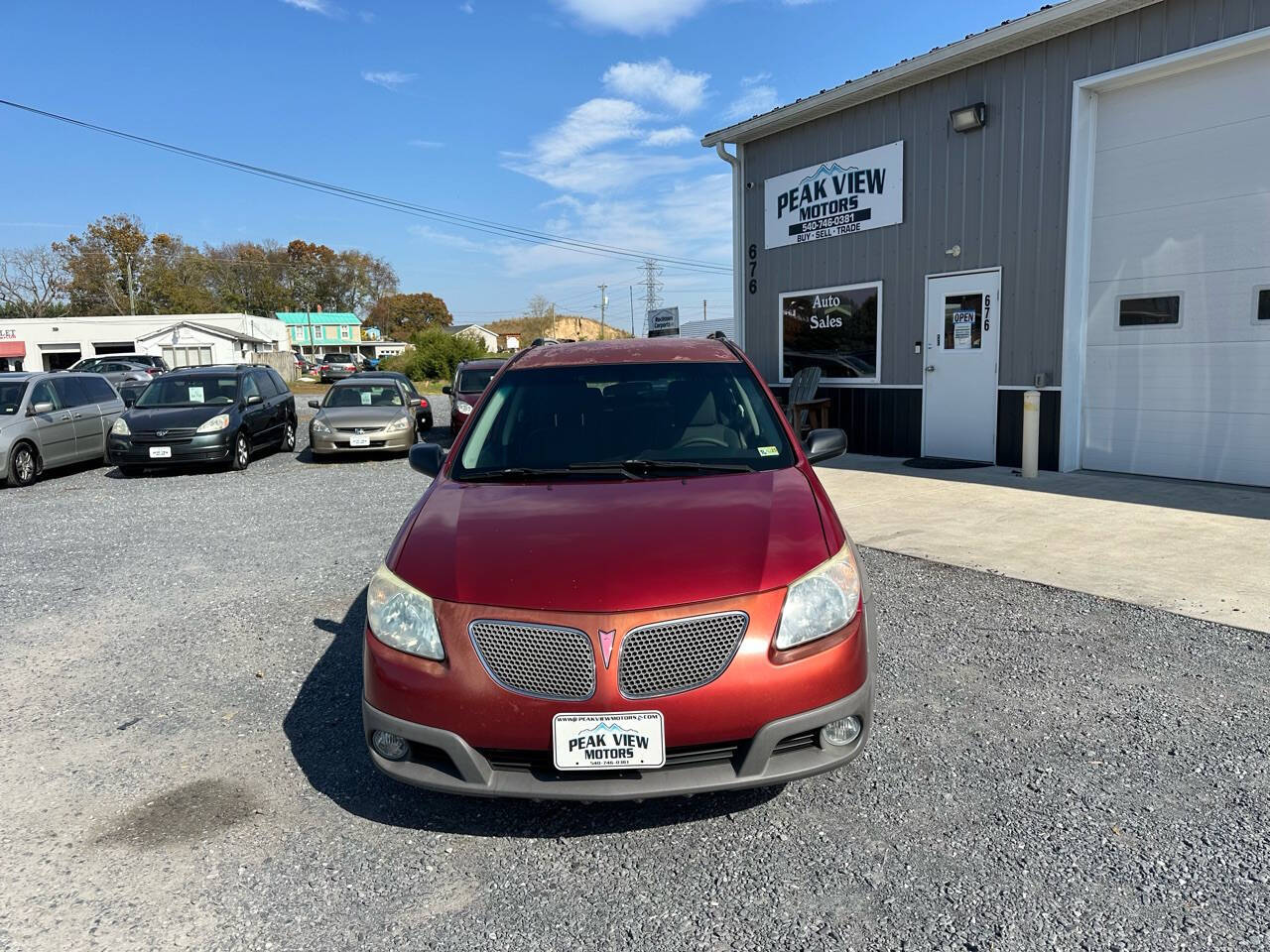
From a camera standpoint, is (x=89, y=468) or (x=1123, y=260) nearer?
(x=1123, y=260)

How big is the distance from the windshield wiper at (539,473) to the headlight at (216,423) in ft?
30.3

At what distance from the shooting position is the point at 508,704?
241 cm

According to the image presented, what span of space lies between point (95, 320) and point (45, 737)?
57.7 metres

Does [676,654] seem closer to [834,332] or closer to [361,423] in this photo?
[834,332]

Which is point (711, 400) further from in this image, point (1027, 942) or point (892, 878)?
point (1027, 942)

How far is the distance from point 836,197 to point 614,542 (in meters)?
9.75

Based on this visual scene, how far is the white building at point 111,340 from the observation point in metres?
50.2

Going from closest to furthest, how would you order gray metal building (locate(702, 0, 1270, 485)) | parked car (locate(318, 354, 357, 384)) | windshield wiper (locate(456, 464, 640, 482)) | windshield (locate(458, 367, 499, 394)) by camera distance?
windshield wiper (locate(456, 464, 640, 482)) → gray metal building (locate(702, 0, 1270, 485)) → windshield (locate(458, 367, 499, 394)) → parked car (locate(318, 354, 357, 384))

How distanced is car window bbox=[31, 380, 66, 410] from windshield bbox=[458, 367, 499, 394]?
566 cm

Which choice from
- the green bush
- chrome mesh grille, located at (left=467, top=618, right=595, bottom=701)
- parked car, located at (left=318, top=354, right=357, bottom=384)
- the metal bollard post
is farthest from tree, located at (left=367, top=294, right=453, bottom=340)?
chrome mesh grille, located at (left=467, top=618, right=595, bottom=701)

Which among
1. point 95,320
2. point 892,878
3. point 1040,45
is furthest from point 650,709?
point 95,320

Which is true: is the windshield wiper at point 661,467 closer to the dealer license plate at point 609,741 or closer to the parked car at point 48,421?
the dealer license plate at point 609,741

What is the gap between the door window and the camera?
31.3ft

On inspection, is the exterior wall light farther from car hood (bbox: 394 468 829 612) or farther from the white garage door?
car hood (bbox: 394 468 829 612)
